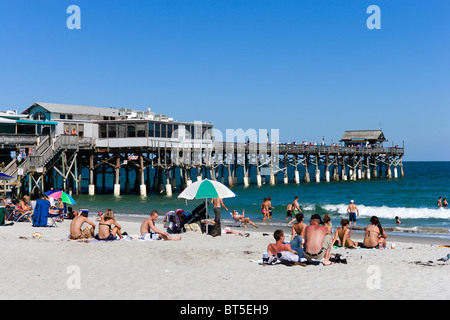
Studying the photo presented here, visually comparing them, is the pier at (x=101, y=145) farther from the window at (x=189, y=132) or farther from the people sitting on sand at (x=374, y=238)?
the people sitting on sand at (x=374, y=238)

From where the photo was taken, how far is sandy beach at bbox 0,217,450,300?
8.65 meters

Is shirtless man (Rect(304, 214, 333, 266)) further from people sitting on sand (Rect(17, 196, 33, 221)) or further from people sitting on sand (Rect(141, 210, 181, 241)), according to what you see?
people sitting on sand (Rect(17, 196, 33, 221))

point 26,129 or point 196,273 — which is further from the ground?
point 26,129

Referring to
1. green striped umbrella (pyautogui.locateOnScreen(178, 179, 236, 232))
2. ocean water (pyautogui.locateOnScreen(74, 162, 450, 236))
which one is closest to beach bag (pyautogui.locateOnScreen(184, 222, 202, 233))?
green striped umbrella (pyautogui.locateOnScreen(178, 179, 236, 232))

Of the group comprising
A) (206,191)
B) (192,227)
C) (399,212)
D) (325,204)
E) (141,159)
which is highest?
(141,159)

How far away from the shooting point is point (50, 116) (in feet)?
124

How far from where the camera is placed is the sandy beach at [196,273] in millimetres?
8648

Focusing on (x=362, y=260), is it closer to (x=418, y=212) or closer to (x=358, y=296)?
(x=358, y=296)

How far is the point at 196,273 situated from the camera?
33.8ft

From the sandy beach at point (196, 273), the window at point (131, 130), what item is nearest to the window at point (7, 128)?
the window at point (131, 130)

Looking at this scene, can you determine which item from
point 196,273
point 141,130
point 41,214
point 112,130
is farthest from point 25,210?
point 112,130

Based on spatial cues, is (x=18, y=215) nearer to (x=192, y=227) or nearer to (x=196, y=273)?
(x=192, y=227)

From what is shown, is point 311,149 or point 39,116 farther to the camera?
point 311,149

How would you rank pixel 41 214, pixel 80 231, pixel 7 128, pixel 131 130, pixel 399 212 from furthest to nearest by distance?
1. pixel 131 130
2. pixel 7 128
3. pixel 399 212
4. pixel 41 214
5. pixel 80 231
